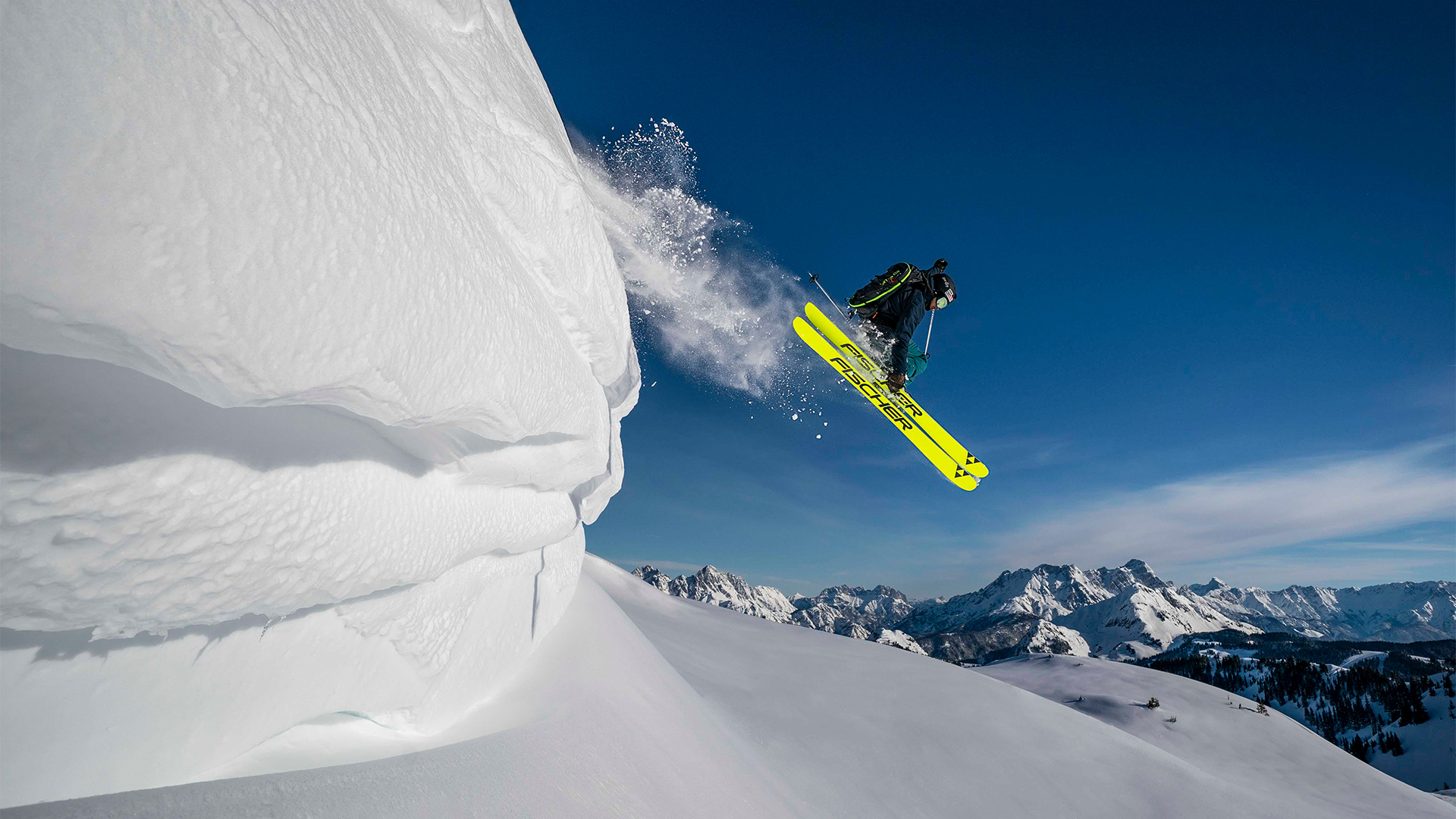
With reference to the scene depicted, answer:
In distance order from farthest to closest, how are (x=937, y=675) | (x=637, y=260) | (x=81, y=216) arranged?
(x=637, y=260) → (x=937, y=675) → (x=81, y=216)

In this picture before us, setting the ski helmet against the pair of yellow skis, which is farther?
the pair of yellow skis

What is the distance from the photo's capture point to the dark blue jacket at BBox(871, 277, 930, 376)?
9039 millimetres

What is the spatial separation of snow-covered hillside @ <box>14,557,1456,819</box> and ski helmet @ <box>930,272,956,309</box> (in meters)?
6.41

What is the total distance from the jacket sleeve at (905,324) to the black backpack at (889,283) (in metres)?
0.19

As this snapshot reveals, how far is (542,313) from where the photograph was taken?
10.2 feet

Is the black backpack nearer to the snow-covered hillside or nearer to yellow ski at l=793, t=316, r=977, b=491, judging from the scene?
yellow ski at l=793, t=316, r=977, b=491

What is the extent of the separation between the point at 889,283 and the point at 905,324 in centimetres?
80

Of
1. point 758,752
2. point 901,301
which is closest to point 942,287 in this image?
point 901,301

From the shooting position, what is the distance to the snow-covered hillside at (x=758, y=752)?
6.53 feet

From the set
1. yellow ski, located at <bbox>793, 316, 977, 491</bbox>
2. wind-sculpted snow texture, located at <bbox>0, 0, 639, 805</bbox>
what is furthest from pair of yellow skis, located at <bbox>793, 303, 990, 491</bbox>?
wind-sculpted snow texture, located at <bbox>0, 0, 639, 805</bbox>

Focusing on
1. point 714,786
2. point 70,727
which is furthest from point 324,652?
point 714,786

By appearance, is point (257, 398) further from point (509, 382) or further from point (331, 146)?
point (509, 382)

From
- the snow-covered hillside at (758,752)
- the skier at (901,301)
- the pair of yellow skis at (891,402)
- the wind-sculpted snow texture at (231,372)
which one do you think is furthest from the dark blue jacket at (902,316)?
the wind-sculpted snow texture at (231,372)

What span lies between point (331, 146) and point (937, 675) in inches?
372
